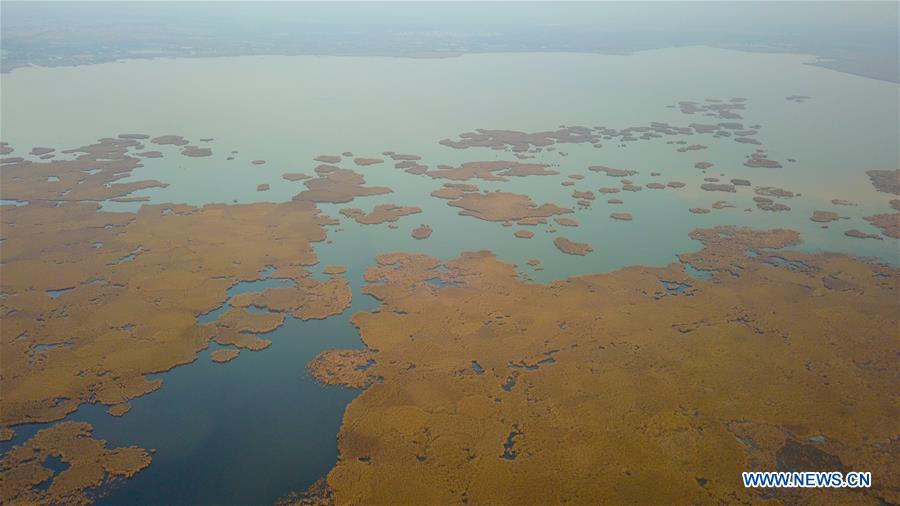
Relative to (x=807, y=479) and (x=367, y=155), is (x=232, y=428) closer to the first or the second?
(x=807, y=479)

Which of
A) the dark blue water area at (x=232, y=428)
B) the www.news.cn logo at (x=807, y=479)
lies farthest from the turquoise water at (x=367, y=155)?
the www.news.cn logo at (x=807, y=479)

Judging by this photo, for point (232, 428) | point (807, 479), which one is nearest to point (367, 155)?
point (232, 428)

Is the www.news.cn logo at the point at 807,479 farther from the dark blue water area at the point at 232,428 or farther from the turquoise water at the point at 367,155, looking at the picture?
the turquoise water at the point at 367,155

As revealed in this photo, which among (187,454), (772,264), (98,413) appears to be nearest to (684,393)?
(772,264)

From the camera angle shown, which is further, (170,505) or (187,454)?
(187,454)

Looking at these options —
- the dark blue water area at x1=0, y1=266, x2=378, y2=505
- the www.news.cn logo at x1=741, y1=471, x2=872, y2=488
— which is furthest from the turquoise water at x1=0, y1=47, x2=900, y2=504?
the www.news.cn logo at x1=741, y1=471, x2=872, y2=488

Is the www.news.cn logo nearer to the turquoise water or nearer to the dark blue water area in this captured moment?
the dark blue water area

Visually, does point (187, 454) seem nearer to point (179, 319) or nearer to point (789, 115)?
point (179, 319)
